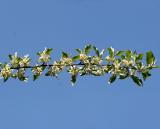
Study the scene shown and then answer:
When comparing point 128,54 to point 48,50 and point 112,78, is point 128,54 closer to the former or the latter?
point 112,78

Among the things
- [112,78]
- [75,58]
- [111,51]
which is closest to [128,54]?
[111,51]

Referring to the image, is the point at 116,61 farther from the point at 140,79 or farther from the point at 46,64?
the point at 46,64

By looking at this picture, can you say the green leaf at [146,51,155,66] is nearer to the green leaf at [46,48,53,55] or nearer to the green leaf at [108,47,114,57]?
the green leaf at [108,47,114,57]

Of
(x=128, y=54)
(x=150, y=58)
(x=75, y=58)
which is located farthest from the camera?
(x=75, y=58)

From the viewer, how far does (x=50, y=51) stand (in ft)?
40.4

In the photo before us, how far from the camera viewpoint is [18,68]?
1223cm

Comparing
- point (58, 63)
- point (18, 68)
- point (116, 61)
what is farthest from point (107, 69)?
point (18, 68)

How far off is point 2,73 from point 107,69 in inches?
78.1

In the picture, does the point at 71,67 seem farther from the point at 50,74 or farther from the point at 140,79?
the point at 140,79

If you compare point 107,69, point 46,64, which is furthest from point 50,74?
point 107,69

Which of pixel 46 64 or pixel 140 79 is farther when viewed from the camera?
pixel 46 64

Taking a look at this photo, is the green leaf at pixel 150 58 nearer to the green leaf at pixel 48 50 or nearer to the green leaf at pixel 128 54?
the green leaf at pixel 128 54

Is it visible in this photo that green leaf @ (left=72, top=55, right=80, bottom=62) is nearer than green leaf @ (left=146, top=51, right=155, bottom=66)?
No

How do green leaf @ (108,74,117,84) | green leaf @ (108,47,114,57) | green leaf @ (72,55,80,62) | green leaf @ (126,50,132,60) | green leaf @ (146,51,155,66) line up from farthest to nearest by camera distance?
green leaf @ (72,55,80,62) → green leaf @ (108,47,114,57) → green leaf @ (108,74,117,84) → green leaf @ (126,50,132,60) → green leaf @ (146,51,155,66)
